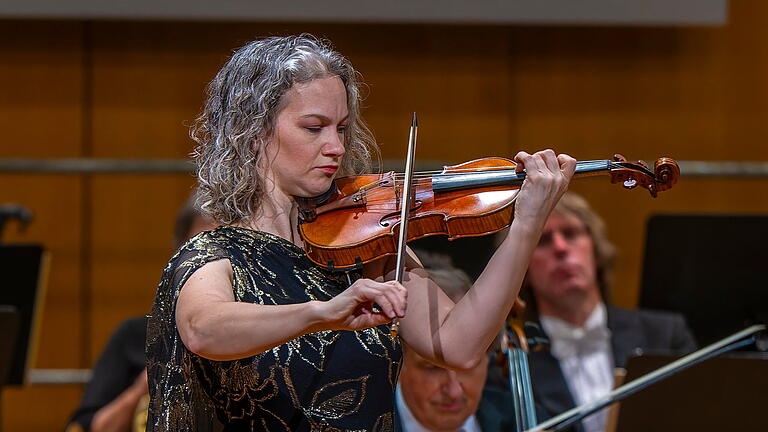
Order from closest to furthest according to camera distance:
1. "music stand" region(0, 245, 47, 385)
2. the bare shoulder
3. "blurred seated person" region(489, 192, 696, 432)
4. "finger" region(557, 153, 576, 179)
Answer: the bare shoulder < "finger" region(557, 153, 576, 179) < "music stand" region(0, 245, 47, 385) < "blurred seated person" region(489, 192, 696, 432)

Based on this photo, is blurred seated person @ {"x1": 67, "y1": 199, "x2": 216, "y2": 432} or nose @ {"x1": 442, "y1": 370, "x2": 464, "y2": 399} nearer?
nose @ {"x1": 442, "y1": 370, "x2": 464, "y2": 399}

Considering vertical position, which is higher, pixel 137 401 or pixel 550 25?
pixel 550 25

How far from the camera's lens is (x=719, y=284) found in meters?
2.90

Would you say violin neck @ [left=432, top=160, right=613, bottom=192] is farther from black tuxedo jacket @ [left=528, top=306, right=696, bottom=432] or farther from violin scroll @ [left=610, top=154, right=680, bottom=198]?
black tuxedo jacket @ [left=528, top=306, right=696, bottom=432]

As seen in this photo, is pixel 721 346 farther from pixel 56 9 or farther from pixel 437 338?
pixel 56 9

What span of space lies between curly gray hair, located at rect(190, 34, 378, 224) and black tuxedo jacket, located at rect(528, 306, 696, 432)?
1.45 m

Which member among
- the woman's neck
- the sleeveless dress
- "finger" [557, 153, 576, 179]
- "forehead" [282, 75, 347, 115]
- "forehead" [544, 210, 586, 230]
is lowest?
the sleeveless dress

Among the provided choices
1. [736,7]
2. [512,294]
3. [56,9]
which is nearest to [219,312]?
[512,294]

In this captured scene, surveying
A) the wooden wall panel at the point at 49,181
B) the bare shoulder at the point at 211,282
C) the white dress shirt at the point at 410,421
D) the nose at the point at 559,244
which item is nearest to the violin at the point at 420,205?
the bare shoulder at the point at 211,282

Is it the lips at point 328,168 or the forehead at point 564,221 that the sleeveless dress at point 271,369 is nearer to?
the lips at point 328,168

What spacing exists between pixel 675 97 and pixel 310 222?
8.33 ft

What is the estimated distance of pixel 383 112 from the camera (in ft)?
12.6

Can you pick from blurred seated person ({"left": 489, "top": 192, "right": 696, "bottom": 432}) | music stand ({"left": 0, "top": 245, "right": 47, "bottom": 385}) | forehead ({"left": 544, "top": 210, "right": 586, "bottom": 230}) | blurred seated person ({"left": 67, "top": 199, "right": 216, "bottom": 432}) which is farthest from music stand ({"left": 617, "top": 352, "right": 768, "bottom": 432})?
music stand ({"left": 0, "top": 245, "right": 47, "bottom": 385})

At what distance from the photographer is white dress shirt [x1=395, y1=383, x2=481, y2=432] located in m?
2.44
